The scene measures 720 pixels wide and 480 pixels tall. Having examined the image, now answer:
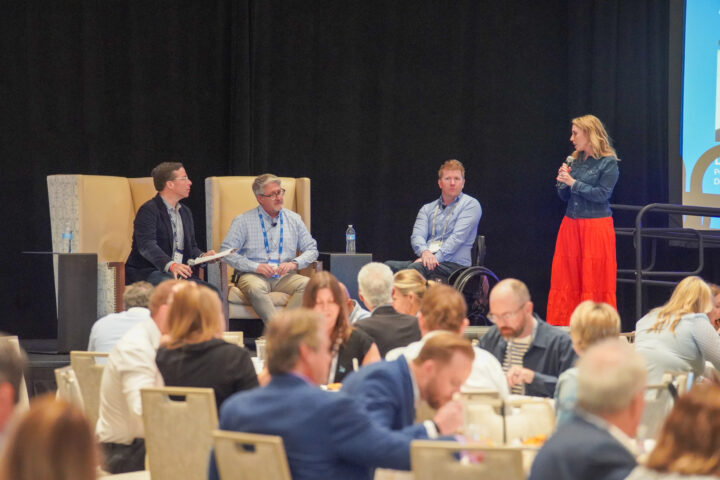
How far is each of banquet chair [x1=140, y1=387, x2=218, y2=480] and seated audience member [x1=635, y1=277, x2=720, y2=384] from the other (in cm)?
226

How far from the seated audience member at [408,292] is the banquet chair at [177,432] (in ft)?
5.48

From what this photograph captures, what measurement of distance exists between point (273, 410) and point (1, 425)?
0.61m

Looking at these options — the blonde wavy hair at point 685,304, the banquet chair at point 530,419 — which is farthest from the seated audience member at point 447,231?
the banquet chair at point 530,419

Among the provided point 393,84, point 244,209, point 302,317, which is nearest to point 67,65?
point 244,209

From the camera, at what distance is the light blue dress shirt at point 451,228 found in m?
7.12

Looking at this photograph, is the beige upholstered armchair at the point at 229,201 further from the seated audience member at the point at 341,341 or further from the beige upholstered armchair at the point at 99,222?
the seated audience member at the point at 341,341

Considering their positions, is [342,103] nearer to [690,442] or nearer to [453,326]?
[453,326]

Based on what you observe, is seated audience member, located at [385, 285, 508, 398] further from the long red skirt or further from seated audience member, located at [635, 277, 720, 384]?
the long red skirt

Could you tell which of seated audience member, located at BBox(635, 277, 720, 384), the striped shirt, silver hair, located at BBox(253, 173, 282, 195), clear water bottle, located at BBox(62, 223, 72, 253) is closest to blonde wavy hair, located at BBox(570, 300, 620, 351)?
the striped shirt

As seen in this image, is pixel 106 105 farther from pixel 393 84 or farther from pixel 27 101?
pixel 393 84

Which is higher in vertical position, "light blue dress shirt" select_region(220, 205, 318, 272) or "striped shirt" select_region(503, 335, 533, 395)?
"light blue dress shirt" select_region(220, 205, 318, 272)

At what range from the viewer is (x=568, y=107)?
340 inches

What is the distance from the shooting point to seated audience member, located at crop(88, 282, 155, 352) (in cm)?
441

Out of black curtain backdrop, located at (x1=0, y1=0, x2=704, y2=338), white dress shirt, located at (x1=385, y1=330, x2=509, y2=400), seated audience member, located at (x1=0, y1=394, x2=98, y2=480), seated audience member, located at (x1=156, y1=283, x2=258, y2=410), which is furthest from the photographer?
black curtain backdrop, located at (x1=0, y1=0, x2=704, y2=338)
